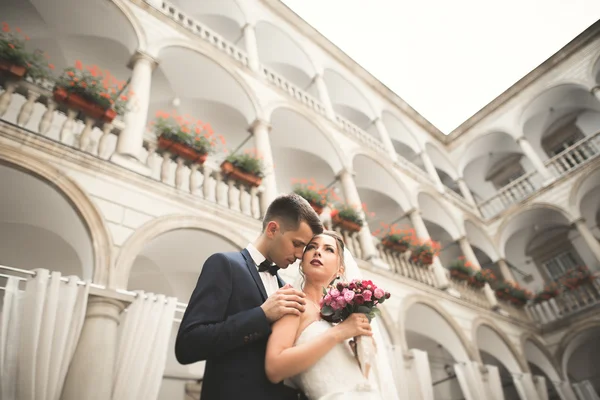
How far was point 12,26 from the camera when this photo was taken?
8.20 meters

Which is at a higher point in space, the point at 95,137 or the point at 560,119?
the point at 560,119

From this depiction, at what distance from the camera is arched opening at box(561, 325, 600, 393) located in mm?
12977

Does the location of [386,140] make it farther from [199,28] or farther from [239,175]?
[239,175]

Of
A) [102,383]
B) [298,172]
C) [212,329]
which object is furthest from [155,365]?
[298,172]

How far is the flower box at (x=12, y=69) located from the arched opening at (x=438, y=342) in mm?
8013

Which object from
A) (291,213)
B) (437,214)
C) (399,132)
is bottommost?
(291,213)

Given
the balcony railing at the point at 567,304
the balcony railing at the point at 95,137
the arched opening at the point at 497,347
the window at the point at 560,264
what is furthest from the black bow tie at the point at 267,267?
the window at the point at 560,264

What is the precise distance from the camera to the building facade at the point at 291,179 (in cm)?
Result: 500

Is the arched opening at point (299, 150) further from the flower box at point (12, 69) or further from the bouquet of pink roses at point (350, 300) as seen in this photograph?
the bouquet of pink roses at point (350, 300)

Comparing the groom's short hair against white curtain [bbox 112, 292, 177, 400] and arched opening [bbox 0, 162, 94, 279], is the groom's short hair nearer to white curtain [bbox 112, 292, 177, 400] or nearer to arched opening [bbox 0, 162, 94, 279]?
white curtain [bbox 112, 292, 177, 400]

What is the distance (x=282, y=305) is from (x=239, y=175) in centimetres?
543

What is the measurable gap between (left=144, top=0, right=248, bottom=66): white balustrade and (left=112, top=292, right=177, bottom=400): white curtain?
23.1 ft

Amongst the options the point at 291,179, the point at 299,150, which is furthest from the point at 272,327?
the point at 299,150

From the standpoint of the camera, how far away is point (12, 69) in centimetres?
501
